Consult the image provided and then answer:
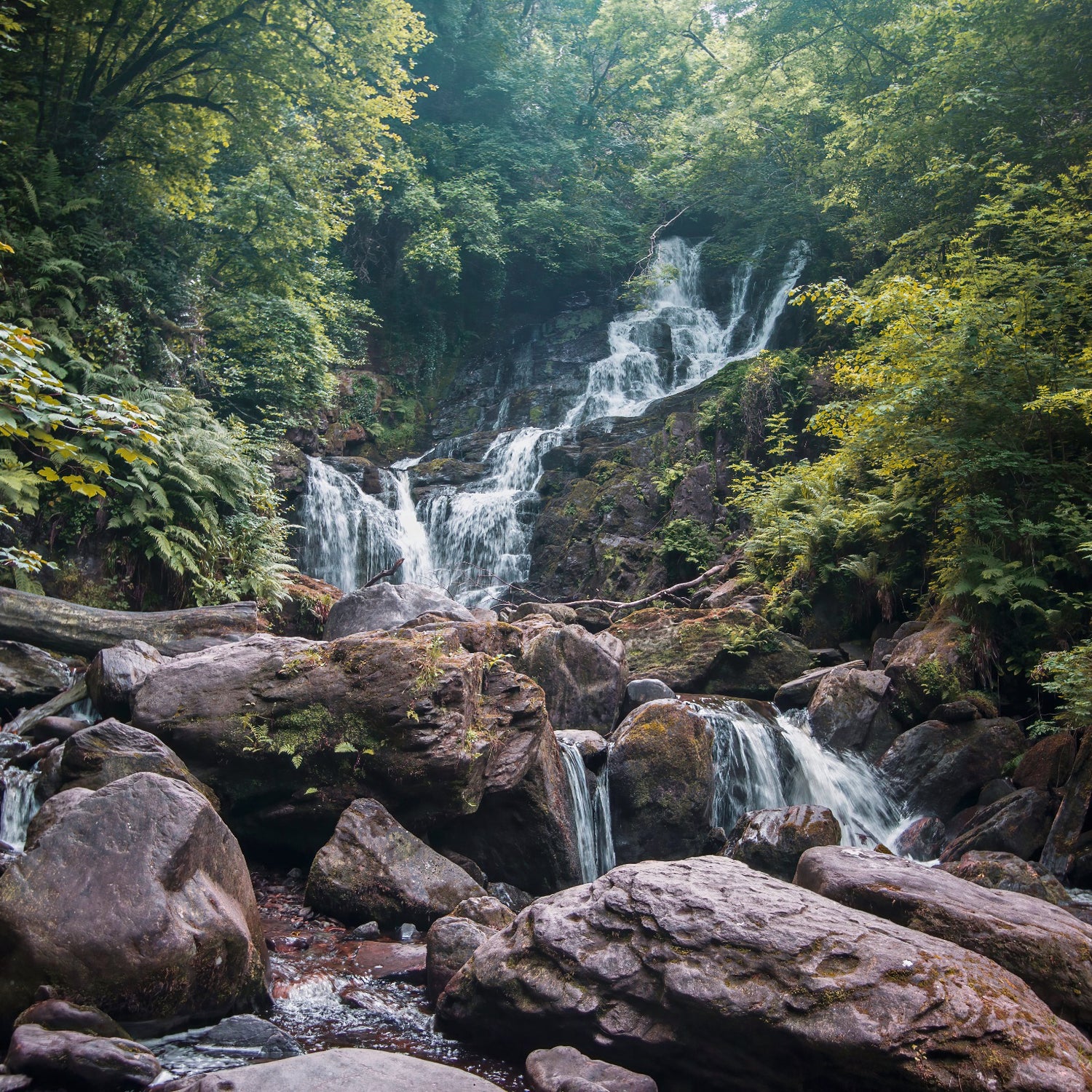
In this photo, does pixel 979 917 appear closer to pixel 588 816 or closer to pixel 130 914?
pixel 588 816

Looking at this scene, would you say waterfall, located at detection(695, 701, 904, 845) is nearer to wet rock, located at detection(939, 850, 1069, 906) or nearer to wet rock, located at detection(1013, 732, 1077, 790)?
wet rock, located at detection(1013, 732, 1077, 790)

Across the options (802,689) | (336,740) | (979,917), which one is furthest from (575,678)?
(979,917)

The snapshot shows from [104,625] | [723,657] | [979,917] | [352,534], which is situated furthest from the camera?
[352,534]

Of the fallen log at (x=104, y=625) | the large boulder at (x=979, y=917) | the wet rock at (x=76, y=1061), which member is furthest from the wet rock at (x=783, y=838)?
the fallen log at (x=104, y=625)

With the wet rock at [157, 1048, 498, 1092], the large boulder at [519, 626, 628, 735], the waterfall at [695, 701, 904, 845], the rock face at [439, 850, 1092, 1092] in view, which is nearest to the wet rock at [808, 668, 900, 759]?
the waterfall at [695, 701, 904, 845]

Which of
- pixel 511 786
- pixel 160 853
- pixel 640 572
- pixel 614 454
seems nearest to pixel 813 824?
pixel 511 786

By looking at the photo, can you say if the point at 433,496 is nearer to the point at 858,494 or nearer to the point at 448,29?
the point at 858,494

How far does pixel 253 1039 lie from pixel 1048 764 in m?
7.37

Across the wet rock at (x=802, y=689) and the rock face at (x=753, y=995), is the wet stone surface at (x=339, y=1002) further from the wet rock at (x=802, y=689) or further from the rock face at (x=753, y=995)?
the wet rock at (x=802, y=689)

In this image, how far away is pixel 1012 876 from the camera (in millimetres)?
5895

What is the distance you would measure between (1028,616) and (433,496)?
13494 millimetres

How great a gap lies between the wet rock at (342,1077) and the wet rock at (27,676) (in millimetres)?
5915

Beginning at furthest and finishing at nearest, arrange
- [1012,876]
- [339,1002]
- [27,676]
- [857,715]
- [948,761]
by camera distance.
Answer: [857,715] < [948,761] < [27,676] < [1012,876] < [339,1002]

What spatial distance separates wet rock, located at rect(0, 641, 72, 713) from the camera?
772 centimetres
